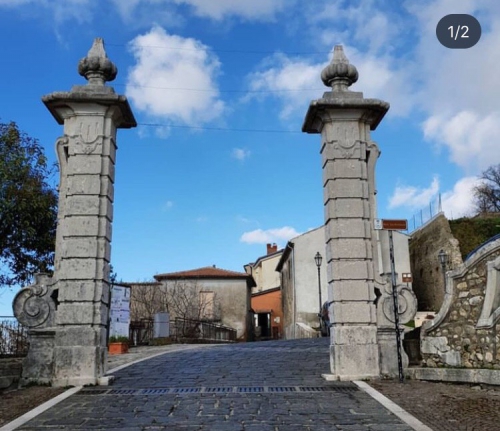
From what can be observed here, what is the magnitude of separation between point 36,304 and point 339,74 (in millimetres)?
6876

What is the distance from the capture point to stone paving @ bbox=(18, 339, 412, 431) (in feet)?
20.0

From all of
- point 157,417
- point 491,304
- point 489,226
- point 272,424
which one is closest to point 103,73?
point 157,417

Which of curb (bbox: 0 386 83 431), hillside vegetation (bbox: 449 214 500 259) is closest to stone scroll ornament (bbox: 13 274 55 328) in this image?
curb (bbox: 0 386 83 431)

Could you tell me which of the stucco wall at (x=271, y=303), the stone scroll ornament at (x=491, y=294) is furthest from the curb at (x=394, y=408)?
the stucco wall at (x=271, y=303)

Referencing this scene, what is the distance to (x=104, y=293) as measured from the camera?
979cm

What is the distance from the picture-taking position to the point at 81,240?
9695 mm

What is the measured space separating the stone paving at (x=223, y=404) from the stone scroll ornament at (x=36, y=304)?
168cm

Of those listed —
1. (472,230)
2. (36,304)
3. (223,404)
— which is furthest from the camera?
(472,230)

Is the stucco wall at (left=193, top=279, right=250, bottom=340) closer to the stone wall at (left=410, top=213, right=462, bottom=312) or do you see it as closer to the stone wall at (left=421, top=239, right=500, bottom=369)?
the stone wall at (left=410, top=213, right=462, bottom=312)

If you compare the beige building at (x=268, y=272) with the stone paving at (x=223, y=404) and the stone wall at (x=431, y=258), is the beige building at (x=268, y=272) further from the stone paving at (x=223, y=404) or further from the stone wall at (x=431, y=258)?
the stone paving at (x=223, y=404)

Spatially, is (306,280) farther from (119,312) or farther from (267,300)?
(267,300)

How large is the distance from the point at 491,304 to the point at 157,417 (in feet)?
17.9

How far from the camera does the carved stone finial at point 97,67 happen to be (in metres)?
10.3

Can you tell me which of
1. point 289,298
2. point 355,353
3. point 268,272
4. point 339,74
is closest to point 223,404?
point 355,353
